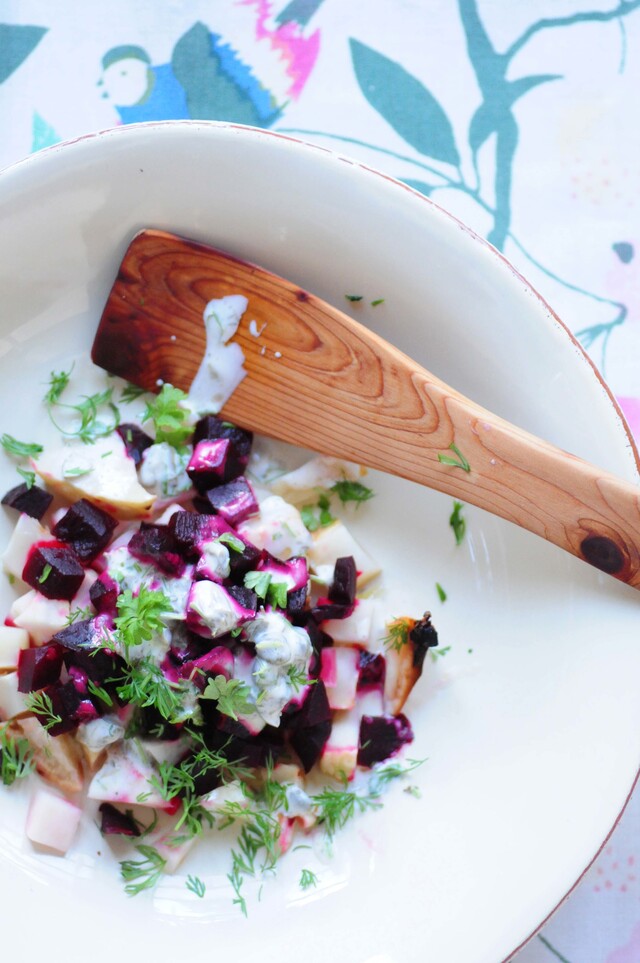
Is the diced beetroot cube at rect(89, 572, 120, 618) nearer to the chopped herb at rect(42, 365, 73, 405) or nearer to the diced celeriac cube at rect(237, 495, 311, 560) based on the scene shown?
the diced celeriac cube at rect(237, 495, 311, 560)

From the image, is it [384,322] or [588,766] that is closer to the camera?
[588,766]

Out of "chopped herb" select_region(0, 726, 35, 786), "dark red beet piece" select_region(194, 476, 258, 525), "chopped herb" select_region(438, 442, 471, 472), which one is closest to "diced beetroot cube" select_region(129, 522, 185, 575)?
"dark red beet piece" select_region(194, 476, 258, 525)

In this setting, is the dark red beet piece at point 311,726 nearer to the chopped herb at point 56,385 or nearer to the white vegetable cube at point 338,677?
the white vegetable cube at point 338,677

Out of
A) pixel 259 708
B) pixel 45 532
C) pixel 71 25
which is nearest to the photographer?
pixel 259 708

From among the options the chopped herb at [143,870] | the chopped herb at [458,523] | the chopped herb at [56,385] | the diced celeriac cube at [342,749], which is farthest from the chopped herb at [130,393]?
the chopped herb at [143,870]

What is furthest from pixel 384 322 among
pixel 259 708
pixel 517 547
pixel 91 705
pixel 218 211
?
pixel 91 705

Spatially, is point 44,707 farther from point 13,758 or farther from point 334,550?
point 334,550

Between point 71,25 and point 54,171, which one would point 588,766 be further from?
point 71,25
